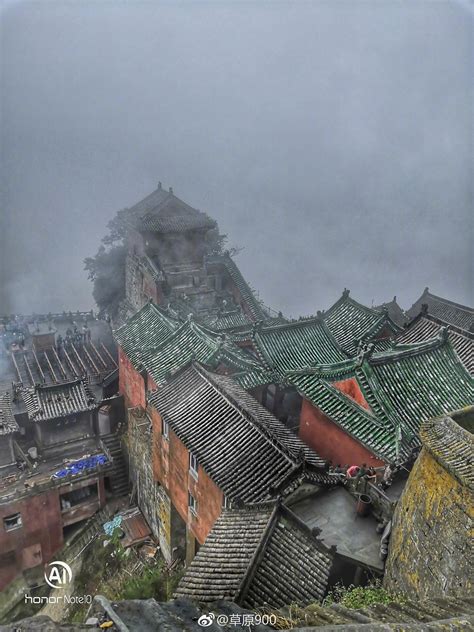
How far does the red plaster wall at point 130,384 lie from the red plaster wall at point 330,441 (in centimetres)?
704

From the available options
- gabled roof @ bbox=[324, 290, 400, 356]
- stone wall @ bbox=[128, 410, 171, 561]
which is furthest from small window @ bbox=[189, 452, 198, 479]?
gabled roof @ bbox=[324, 290, 400, 356]

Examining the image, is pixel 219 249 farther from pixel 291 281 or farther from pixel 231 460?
pixel 291 281

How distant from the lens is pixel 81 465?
19469mm

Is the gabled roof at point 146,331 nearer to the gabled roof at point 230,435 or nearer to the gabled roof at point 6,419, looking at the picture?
the gabled roof at point 230,435

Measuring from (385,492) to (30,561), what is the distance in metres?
14.5

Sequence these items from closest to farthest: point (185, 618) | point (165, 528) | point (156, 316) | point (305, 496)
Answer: point (185, 618) < point (305, 496) < point (165, 528) < point (156, 316)

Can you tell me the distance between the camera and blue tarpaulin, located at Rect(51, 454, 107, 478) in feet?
61.4

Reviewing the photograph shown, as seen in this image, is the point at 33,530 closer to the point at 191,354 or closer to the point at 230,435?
the point at 191,354

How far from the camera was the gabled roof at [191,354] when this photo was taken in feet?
54.9

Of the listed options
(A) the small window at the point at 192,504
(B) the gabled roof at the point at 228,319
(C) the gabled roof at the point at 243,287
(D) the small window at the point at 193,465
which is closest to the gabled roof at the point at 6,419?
(A) the small window at the point at 192,504

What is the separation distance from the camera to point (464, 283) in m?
63.6

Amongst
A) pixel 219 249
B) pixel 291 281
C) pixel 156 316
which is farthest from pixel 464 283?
pixel 156 316

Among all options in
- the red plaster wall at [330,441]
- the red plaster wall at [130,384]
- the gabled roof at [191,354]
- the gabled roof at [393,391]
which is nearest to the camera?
the gabled roof at [393,391]

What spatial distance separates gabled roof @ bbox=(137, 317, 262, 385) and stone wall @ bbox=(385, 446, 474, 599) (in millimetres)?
8753
